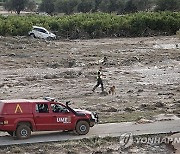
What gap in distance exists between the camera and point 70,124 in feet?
62.8

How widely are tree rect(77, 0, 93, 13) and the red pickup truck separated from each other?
102 metres

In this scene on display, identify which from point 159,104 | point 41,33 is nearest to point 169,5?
point 41,33

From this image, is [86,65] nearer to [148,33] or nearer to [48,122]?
[48,122]

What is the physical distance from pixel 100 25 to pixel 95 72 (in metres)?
28.2

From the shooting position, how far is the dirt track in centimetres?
2709

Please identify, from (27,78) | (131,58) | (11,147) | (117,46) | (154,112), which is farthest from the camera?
(117,46)

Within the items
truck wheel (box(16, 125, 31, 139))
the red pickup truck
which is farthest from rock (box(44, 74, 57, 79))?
truck wheel (box(16, 125, 31, 139))

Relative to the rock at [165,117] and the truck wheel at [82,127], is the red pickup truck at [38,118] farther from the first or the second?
the rock at [165,117]

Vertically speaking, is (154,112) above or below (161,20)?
below

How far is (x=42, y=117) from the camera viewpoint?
18.7 metres

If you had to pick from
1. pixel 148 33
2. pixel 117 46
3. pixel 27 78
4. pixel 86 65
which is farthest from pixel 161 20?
pixel 27 78

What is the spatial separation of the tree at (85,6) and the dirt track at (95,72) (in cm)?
6173

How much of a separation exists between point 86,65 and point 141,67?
15.5ft

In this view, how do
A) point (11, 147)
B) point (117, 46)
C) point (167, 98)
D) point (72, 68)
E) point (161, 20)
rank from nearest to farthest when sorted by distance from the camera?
point (11, 147)
point (167, 98)
point (72, 68)
point (117, 46)
point (161, 20)
